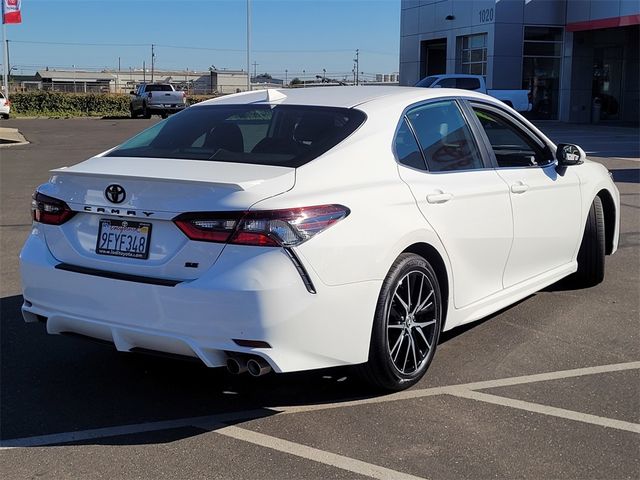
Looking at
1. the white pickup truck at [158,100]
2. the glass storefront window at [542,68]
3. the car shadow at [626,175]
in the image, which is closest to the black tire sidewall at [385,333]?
the car shadow at [626,175]

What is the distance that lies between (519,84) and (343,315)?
36.0 meters

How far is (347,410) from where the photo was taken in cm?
411

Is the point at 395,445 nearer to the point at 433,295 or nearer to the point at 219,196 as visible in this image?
the point at 433,295

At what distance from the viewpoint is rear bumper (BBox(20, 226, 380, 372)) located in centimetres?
355

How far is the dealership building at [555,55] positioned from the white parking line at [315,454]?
35.5 m

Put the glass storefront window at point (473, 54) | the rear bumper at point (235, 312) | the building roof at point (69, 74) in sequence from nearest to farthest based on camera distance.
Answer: the rear bumper at point (235, 312) < the glass storefront window at point (473, 54) < the building roof at point (69, 74)

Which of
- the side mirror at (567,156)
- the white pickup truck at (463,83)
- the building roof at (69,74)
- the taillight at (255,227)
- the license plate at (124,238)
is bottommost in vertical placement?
the license plate at (124,238)

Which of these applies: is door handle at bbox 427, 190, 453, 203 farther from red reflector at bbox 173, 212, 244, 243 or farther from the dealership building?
the dealership building

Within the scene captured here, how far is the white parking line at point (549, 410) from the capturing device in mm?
3922

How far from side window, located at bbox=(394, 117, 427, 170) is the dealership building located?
1342 inches

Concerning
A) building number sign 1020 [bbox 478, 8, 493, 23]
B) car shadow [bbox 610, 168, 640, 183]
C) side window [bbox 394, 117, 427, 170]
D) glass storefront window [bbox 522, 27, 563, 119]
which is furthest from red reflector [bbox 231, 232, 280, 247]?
glass storefront window [bbox 522, 27, 563, 119]

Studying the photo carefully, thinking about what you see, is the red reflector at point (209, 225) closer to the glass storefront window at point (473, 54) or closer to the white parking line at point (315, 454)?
the white parking line at point (315, 454)

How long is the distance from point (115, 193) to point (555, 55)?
37.8m

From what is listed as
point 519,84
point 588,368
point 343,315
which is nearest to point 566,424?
point 588,368
